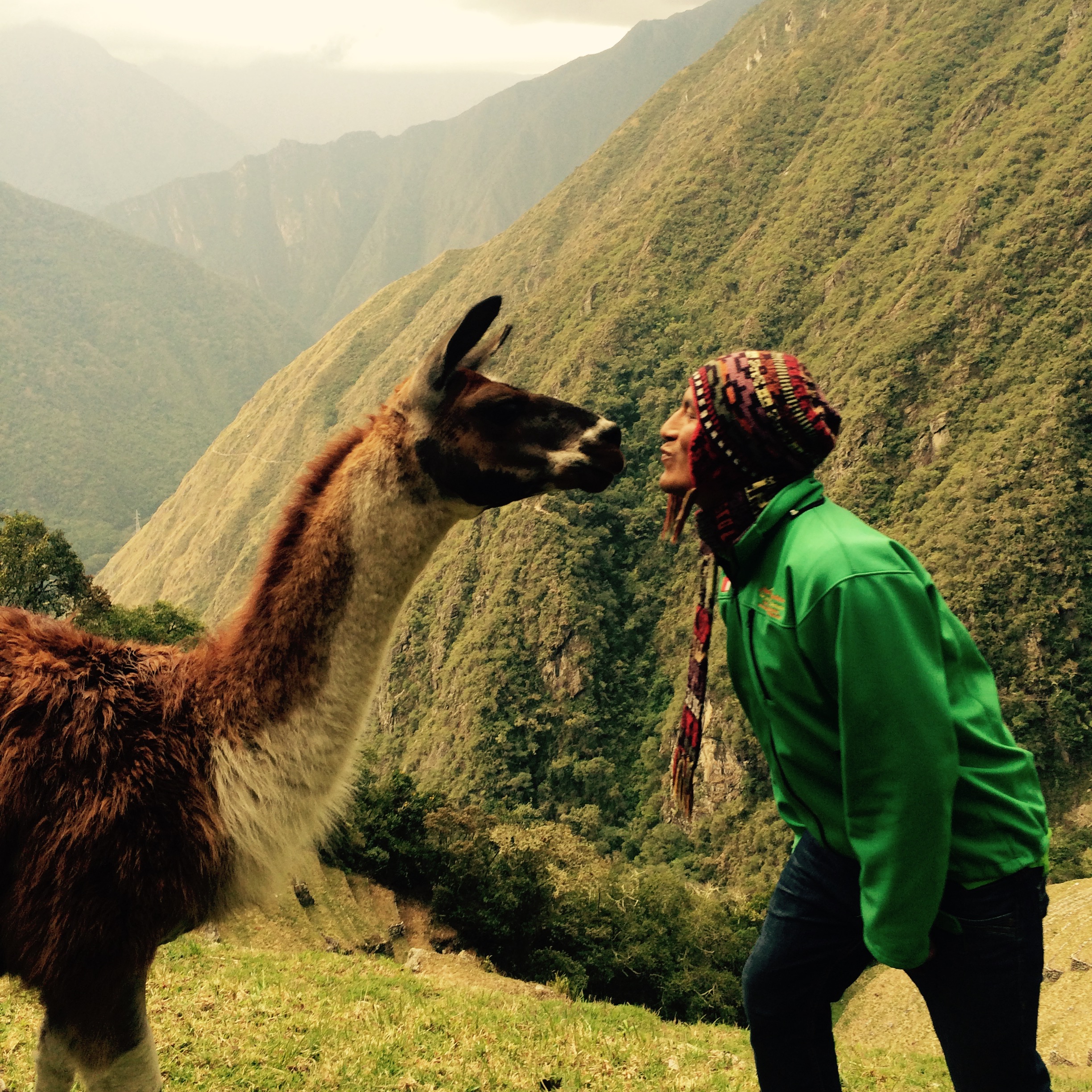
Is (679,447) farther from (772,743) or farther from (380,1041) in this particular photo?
(380,1041)

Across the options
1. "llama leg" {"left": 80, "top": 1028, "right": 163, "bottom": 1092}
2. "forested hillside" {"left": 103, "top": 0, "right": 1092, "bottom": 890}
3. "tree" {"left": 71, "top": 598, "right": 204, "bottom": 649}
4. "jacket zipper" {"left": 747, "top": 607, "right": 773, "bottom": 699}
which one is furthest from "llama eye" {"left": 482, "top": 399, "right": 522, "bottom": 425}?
"forested hillside" {"left": 103, "top": 0, "right": 1092, "bottom": 890}

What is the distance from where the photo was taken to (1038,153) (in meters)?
85.4

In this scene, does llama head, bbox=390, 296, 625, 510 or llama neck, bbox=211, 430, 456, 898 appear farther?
llama head, bbox=390, 296, 625, 510

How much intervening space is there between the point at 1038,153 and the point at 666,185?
50536 mm

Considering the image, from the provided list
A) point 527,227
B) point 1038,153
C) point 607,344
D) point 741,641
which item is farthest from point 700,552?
point 527,227

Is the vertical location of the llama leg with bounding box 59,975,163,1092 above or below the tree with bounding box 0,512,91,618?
below

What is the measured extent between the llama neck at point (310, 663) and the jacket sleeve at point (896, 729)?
2020 millimetres

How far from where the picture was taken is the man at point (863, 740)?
1.86m

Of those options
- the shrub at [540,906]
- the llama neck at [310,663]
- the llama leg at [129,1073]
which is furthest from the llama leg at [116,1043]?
the shrub at [540,906]

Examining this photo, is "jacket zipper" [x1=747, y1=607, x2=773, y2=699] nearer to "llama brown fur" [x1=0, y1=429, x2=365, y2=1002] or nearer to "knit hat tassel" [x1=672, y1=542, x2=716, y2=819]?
"knit hat tassel" [x1=672, y1=542, x2=716, y2=819]

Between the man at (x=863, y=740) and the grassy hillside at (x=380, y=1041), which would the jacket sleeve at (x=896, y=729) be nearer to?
the man at (x=863, y=740)

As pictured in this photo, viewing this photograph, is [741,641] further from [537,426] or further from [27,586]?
[27,586]

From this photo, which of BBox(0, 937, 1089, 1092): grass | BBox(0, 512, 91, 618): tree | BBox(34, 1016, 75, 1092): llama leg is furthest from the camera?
BBox(0, 512, 91, 618): tree

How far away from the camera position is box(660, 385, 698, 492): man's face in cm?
227
